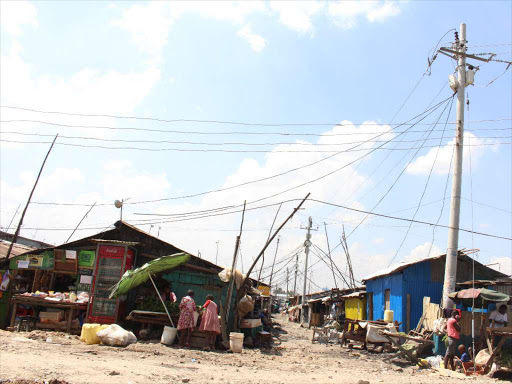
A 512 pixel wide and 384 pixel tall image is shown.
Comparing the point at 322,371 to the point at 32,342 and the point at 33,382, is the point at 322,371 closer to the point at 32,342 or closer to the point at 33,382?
the point at 33,382

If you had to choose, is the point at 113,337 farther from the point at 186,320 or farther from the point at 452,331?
the point at 452,331

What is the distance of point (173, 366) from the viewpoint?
1054 centimetres

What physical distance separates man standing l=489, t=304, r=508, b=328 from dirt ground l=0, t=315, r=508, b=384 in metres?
2.21

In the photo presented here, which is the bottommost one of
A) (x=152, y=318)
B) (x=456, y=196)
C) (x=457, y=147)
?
(x=152, y=318)

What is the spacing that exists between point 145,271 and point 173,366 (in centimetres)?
499

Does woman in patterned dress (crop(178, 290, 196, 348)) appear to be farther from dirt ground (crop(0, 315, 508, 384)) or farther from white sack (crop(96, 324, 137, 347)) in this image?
white sack (crop(96, 324, 137, 347))

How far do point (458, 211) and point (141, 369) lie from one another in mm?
11598

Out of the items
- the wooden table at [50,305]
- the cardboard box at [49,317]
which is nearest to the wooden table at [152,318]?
the wooden table at [50,305]

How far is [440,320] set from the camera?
48.8ft

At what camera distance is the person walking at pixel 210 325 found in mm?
14156

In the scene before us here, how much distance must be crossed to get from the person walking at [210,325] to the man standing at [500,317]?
813 cm

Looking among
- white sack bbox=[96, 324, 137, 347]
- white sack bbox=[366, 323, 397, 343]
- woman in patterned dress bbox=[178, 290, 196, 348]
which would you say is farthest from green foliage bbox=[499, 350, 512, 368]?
white sack bbox=[96, 324, 137, 347]

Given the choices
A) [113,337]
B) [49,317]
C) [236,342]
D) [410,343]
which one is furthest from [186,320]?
[410,343]

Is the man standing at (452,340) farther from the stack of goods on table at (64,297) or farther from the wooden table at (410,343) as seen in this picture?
the stack of goods on table at (64,297)
